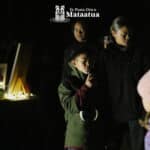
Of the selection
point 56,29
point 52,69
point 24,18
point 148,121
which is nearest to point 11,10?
point 24,18

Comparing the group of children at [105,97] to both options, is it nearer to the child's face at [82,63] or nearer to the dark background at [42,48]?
the child's face at [82,63]

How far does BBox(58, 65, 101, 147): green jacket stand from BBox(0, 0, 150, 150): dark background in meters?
1.35

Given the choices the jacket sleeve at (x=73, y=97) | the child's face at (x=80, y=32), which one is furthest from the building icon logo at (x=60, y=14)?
the jacket sleeve at (x=73, y=97)

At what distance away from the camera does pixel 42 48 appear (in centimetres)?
668

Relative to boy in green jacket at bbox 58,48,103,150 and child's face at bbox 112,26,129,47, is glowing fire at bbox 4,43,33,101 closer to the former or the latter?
boy in green jacket at bbox 58,48,103,150

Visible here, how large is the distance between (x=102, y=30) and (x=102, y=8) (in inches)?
16.1

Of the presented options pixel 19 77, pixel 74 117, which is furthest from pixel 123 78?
pixel 19 77

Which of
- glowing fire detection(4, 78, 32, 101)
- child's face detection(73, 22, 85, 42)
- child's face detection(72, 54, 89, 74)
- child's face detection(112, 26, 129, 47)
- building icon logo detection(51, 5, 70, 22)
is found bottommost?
glowing fire detection(4, 78, 32, 101)

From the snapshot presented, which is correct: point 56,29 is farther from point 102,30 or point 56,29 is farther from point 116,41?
point 116,41

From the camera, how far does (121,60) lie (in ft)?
14.0

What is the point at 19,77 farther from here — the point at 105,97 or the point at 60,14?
the point at 105,97

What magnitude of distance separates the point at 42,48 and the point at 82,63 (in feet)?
8.44

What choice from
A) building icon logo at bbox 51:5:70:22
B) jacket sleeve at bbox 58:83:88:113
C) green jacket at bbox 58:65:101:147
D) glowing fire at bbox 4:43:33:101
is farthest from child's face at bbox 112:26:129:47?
building icon logo at bbox 51:5:70:22

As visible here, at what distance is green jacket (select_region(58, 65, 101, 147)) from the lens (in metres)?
4.15
